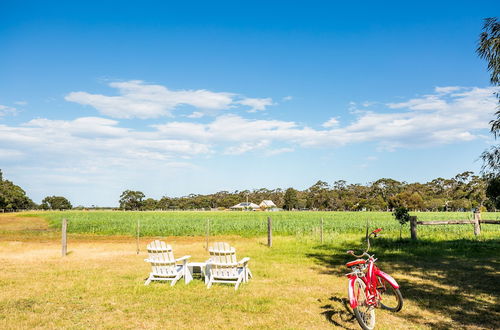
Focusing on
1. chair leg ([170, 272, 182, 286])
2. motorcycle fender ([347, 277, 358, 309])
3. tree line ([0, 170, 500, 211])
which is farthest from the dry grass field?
tree line ([0, 170, 500, 211])

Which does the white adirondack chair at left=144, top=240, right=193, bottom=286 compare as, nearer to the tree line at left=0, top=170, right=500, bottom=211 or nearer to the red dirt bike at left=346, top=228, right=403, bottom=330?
the red dirt bike at left=346, top=228, right=403, bottom=330

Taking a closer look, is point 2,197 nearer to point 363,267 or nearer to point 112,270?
point 112,270

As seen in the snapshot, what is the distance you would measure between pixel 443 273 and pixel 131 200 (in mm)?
146241

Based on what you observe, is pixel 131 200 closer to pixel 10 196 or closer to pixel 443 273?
pixel 10 196

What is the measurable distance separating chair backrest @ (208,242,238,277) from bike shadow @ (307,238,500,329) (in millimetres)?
3582

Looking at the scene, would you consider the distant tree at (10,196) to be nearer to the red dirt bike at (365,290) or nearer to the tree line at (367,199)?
the tree line at (367,199)

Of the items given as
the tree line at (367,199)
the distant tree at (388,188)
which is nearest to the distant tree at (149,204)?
the tree line at (367,199)

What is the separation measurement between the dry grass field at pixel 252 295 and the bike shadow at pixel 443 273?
0.09 feet

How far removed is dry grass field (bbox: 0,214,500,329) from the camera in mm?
6512

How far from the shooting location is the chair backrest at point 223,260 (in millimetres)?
9242

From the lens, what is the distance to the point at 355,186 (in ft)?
475

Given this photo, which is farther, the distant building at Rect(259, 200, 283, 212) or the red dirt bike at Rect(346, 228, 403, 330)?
the distant building at Rect(259, 200, 283, 212)

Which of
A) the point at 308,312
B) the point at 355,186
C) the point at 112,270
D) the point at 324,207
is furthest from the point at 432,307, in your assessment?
the point at 355,186

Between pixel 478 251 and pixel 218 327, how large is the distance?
14004mm
